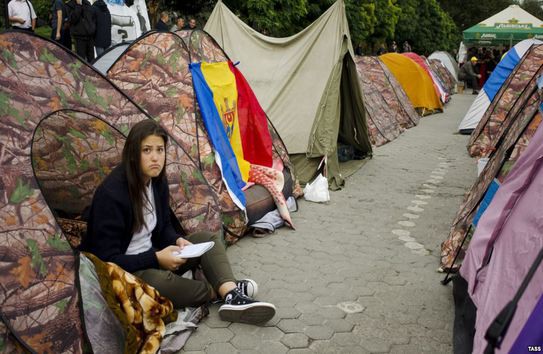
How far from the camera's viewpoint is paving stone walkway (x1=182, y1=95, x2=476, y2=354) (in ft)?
10.3

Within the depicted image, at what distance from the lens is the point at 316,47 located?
7.29 meters

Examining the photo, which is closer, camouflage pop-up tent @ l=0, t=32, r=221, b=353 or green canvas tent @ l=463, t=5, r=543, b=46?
camouflage pop-up tent @ l=0, t=32, r=221, b=353

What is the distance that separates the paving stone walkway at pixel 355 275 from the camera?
3148 mm

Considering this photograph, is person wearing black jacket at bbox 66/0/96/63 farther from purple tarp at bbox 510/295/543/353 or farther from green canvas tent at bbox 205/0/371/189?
purple tarp at bbox 510/295/543/353

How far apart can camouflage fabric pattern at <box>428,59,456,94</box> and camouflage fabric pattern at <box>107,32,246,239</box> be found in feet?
48.1

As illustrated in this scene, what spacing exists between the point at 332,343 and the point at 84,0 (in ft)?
23.5

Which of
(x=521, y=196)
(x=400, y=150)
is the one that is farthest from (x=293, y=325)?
(x=400, y=150)

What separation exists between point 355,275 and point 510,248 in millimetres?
1628

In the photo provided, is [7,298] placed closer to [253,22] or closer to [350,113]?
[350,113]

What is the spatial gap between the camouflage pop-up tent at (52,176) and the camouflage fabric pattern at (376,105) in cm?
621

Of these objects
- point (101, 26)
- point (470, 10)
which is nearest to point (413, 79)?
point (101, 26)

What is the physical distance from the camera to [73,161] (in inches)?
159

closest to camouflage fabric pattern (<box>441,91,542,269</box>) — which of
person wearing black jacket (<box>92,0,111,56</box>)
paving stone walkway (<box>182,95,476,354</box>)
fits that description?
paving stone walkway (<box>182,95,476,354</box>)

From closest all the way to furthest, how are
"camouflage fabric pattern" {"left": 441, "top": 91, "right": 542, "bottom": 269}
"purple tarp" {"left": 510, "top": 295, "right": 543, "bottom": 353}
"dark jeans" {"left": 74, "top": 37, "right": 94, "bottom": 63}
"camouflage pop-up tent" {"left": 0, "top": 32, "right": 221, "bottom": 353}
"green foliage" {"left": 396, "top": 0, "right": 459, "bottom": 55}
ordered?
"purple tarp" {"left": 510, "top": 295, "right": 543, "bottom": 353} < "camouflage pop-up tent" {"left": 0, "top": 32, "right": 221, "bottom": 353} < "camouflage fabric pattern" {"left": 441, "top": 91, "right": 542, "bottom": 269} < "dark jeans" {"left": 74, "top": 37, "right": 94, "bottom": 63} < "green foliage" {"left": 396, "top": 0, "right": 459, "bottom": 55}
